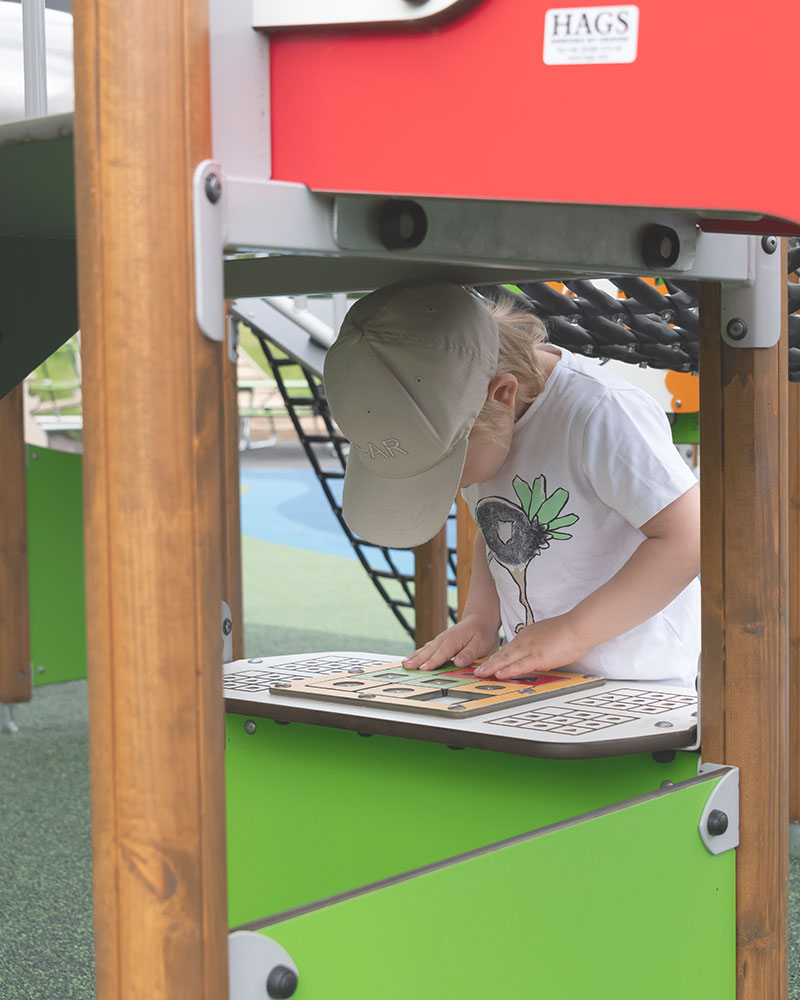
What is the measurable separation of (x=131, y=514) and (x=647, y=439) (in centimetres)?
72

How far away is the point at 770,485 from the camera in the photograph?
94cm

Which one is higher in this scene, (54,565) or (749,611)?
(749,611)

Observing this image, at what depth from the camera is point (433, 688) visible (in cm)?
115

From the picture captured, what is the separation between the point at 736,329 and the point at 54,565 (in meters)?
2.59

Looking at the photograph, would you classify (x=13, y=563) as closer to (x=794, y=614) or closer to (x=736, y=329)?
(x=794, y=614)

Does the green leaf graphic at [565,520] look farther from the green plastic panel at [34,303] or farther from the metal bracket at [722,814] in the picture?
the green plastic panel at [34,303]

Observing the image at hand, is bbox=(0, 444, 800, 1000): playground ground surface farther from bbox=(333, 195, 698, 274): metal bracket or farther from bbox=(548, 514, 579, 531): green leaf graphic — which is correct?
bbox=(333, 195, 698, 274): metal bracket

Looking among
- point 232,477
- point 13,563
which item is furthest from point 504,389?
point 13,563

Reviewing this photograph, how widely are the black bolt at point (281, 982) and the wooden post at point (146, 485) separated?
6cm

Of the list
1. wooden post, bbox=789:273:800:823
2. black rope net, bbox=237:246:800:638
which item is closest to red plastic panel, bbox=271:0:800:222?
black rope net, bbox=237:246:800:638

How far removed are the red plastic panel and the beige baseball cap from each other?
1.22 feet

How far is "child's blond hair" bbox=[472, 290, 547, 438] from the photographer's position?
1213mm

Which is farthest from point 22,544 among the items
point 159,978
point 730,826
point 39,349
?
point 159,978

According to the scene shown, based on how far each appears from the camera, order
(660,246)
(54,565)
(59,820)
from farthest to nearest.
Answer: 1. (54,565)
2. (59,820)
3. (660,246)
